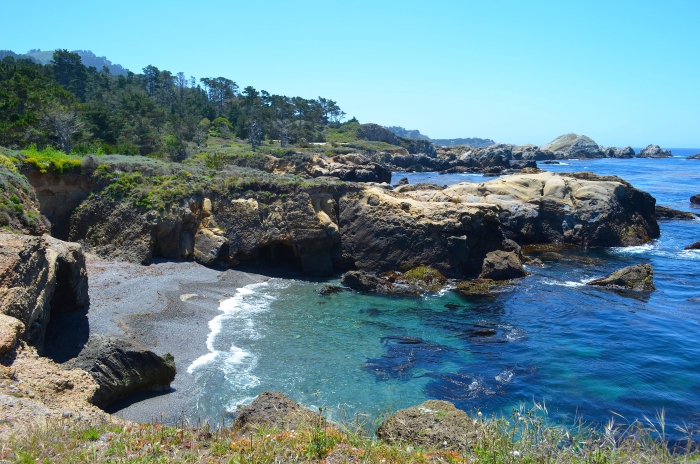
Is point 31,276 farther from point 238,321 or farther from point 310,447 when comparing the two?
point 310,447

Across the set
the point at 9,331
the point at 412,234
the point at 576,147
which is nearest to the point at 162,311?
the point at 9,331

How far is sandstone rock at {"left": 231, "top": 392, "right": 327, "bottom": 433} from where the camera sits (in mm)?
9789

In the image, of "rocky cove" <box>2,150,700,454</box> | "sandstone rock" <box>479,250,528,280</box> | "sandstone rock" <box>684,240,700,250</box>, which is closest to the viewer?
"rocky cove" <box>2,150,700,454</box>

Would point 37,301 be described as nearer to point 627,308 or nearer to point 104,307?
point 104,307

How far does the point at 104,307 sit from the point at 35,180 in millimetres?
10775

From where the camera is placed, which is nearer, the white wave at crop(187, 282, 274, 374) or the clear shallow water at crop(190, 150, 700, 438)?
the clear shallow water at crop(190, 150, 700, 438)

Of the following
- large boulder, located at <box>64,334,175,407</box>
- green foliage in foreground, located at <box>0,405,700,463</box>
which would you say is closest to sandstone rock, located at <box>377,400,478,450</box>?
green foliage in foreground, located at <box>0,405,700,463</box>

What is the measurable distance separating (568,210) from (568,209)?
0.34 feet

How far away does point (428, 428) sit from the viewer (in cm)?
991

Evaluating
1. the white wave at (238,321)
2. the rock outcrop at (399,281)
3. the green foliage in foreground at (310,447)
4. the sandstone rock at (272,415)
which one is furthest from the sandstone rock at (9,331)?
the rock outcrop at (399,281)

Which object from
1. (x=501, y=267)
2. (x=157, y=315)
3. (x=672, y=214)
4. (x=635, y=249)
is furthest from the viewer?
(x=672, y=214)

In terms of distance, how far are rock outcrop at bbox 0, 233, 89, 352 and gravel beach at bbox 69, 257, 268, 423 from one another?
5.93ft

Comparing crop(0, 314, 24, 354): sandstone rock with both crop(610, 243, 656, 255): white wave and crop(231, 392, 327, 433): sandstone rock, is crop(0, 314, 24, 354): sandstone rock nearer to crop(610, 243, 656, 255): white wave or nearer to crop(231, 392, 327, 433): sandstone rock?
crop(231, 392, 327, 433): sandstone rock

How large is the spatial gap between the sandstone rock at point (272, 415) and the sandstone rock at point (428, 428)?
151cm
